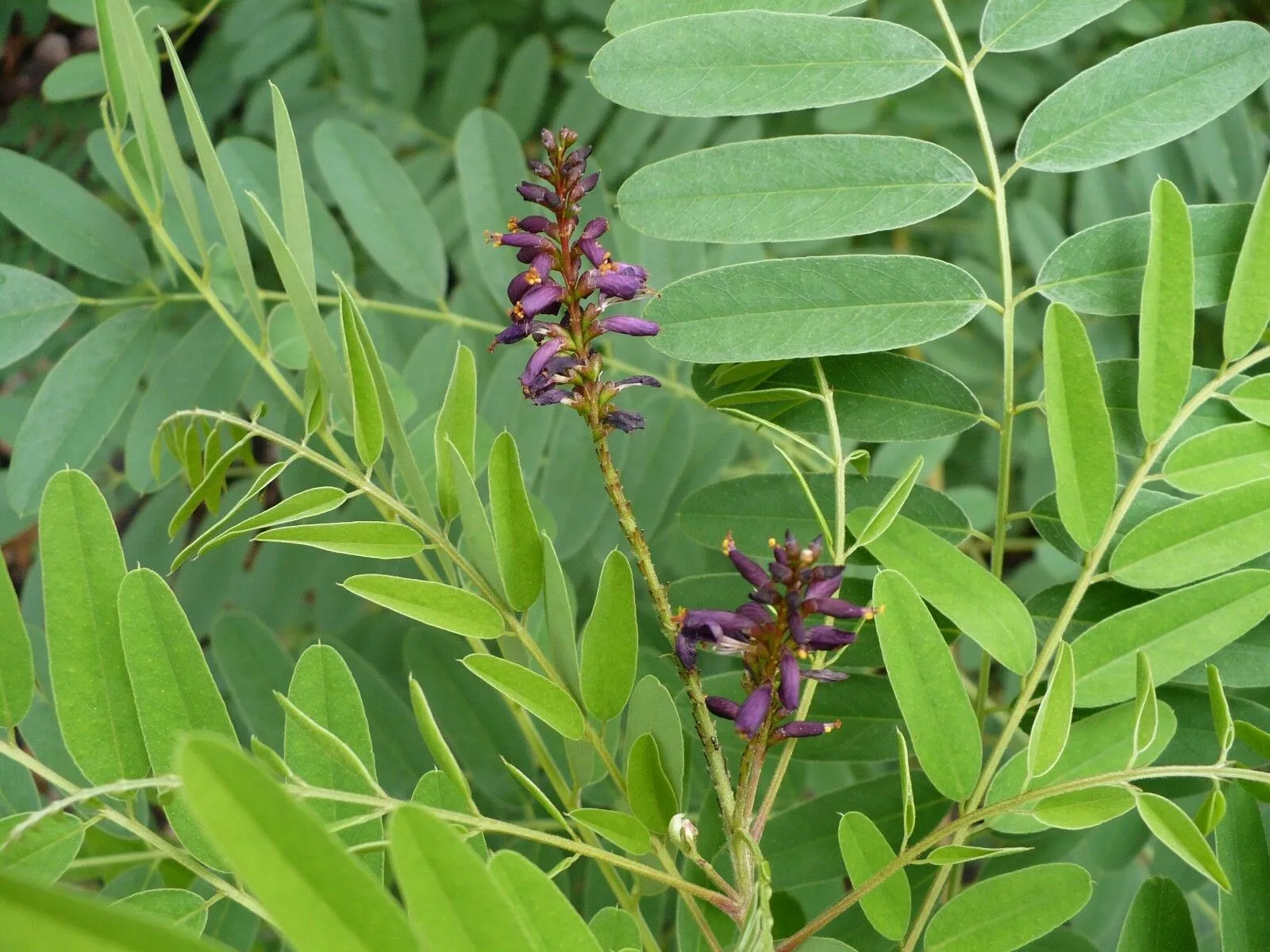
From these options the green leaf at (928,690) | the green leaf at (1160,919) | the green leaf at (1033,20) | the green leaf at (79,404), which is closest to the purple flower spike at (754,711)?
the green leaf at (928,690)

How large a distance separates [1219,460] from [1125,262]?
18cm

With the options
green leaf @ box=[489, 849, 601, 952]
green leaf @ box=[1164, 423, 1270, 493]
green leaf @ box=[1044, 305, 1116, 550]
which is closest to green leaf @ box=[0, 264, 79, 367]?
green leaf @ box=[489, 849, 601, 952]

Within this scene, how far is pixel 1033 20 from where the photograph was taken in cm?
94

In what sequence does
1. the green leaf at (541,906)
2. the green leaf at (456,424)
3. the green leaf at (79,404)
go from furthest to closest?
1. the green leaf at (79,404)
2. the green leaf at (456,424)
3. the green leaf at (541,906)

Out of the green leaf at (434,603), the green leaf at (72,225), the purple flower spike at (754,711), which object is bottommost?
the purple flower spike at (754,711)

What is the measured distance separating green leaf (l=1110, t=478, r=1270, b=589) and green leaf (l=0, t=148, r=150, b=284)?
1055mm

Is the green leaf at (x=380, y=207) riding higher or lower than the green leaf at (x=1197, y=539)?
higher

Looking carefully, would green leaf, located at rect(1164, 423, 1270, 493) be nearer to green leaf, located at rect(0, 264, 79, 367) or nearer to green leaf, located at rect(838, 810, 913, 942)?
green leaf, located at rect(838, 810, 913, 942)

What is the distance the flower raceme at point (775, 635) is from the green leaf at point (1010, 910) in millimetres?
163

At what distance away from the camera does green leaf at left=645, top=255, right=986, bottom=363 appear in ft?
2.80

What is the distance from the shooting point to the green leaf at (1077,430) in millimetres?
790

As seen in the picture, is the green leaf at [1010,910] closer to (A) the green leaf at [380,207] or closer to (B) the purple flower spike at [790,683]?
(B) the purple flower spike at [790,683]

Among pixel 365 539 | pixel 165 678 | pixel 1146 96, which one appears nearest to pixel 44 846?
pixel 165 678

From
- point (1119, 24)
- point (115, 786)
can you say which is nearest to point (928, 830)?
point (115, 786)
